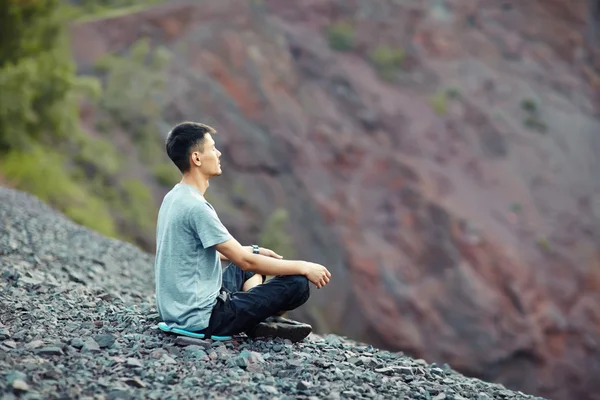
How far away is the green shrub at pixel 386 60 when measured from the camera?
25.1 metres

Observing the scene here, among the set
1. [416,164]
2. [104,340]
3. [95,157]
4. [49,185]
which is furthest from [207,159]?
[416,164]

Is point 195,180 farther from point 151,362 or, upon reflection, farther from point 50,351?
point 50,351

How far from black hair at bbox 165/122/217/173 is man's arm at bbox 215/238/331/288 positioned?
0.63 m

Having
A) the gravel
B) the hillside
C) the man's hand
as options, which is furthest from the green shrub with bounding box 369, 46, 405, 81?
the man's hand

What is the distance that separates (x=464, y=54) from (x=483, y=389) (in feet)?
75.8

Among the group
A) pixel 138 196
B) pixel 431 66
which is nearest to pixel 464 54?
pixel 431 66

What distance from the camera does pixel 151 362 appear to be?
14.3 feet

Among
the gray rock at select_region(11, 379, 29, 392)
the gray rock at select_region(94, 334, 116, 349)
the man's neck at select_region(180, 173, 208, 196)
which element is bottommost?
the gray rock at select_region(11, 379, 29, 392)

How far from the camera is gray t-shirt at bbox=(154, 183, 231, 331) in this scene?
15.3ft

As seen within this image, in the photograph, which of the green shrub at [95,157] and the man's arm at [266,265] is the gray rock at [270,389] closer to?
the man's arm at [266,265]

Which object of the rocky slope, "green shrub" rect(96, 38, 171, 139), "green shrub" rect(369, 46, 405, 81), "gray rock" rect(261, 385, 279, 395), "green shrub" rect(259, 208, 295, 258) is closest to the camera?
"gray rock" rect(261, 385, 279, 395)

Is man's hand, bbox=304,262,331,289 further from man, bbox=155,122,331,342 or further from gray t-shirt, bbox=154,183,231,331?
gray t-shirt, bbox=154,183,231,331

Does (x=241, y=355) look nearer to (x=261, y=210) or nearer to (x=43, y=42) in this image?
(x=43, y=42)

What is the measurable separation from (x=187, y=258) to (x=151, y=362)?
0.73 meters
